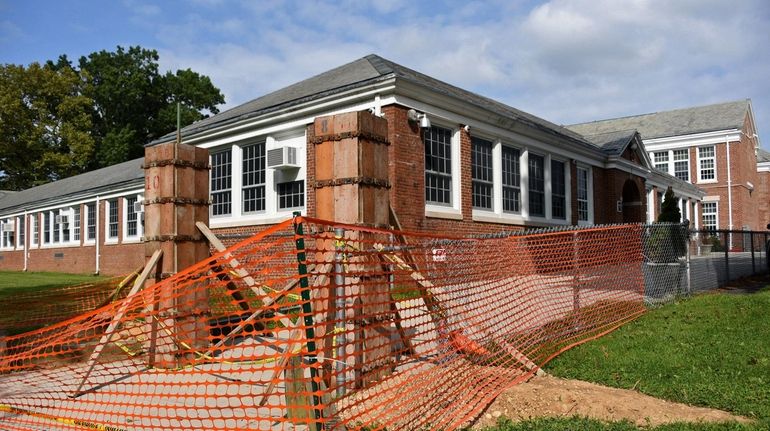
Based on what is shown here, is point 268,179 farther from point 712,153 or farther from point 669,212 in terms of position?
point 712,153

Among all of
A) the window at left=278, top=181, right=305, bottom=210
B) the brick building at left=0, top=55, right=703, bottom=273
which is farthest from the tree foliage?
the window at left=278, top=181, right=305, bottom=210

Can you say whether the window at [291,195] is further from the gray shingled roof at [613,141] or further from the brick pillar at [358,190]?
the gray shingled roof at [613,141]

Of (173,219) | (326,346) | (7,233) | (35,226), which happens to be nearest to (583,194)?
(173,219)

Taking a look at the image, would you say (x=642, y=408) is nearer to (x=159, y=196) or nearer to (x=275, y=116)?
(x=159, y=196)

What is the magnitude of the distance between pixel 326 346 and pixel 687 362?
3.93m

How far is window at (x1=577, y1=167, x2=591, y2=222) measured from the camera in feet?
66.6

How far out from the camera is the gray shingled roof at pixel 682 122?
1531 inches

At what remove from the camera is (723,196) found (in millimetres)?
38625

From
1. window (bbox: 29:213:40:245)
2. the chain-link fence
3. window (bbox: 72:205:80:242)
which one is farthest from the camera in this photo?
window (bbox: 29:213:40:245)

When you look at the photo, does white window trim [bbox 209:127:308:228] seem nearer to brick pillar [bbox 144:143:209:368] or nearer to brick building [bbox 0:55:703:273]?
brick building [bbox 0:55:703:273]

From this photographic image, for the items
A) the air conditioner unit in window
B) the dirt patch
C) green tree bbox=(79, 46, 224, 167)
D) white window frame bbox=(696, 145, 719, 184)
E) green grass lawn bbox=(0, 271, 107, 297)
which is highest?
green tree bbox=(79, 46, 224, 167)

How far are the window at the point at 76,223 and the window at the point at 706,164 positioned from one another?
122 feet

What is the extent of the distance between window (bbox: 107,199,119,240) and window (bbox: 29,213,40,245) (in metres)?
8.32

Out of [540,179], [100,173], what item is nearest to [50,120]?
[100,173]
